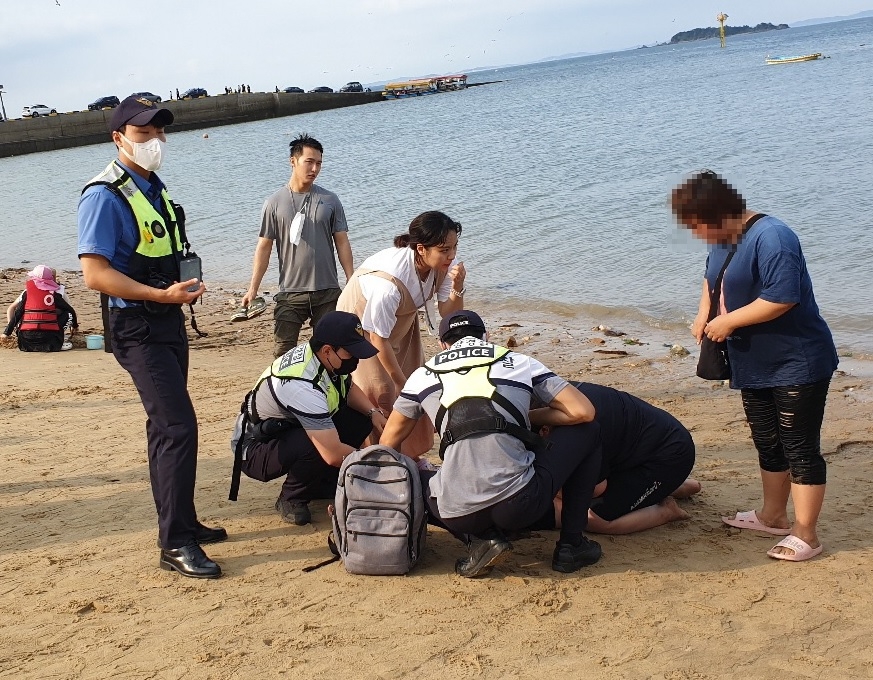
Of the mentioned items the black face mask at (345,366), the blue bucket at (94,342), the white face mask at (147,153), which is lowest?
the blue bucket at (94,342)

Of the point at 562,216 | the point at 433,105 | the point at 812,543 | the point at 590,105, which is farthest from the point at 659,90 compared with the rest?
the point at 812,543

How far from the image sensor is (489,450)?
4020 mm

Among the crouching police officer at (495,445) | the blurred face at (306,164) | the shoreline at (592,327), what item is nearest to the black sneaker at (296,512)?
the crouching police officer at (495,445)

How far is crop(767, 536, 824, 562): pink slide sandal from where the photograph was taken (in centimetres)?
433

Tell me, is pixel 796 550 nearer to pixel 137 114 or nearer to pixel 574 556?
pixel 574 556

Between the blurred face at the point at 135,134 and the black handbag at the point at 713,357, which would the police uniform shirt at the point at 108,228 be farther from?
the black handbag at the point at 713,357

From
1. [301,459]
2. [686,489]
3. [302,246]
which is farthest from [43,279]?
[686,489]

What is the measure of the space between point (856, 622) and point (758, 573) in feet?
1.79

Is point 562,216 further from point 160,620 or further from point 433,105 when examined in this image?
point 433,105

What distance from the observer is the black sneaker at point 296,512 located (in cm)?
499

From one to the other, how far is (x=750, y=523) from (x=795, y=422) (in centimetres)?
75

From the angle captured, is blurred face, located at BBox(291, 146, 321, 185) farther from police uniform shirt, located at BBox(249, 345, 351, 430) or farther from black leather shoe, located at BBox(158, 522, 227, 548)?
black leather shoe, located at BBox(158, 522, 227, 548)

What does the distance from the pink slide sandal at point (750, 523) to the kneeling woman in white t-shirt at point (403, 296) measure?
5.59 feet

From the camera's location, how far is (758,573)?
4.26 metres
